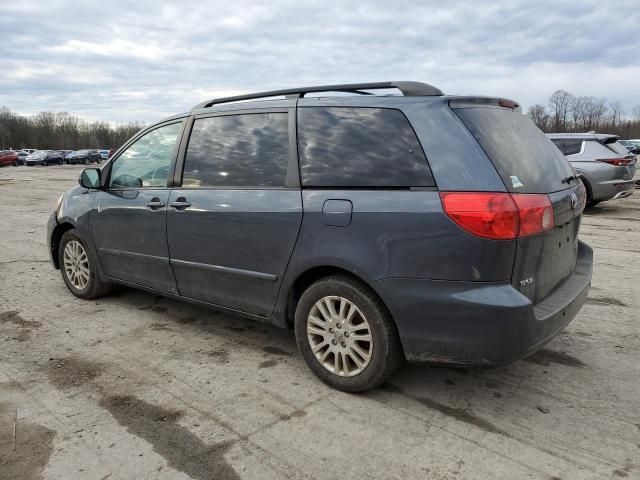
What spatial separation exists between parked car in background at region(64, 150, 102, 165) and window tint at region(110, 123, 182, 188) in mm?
61429

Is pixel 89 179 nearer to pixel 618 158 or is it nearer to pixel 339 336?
pixel 339 336

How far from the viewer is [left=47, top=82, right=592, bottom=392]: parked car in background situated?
268 cm

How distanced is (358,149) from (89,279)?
10.8 ft

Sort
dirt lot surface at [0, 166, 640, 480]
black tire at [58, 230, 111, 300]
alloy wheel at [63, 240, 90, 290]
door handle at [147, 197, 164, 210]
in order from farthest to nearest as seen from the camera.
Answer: alloy wheel at [63, 240, 90, 290]
black tire at [58, 230, 111, 300]
door handle at [147, 197, 164, 210]
dirt lot surface at [0, 166, 640, 480]

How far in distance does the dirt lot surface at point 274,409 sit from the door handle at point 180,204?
105 cm

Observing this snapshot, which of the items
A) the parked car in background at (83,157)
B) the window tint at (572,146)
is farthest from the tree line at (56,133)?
the window tint at (572,146)

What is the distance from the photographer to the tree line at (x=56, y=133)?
3908 inches

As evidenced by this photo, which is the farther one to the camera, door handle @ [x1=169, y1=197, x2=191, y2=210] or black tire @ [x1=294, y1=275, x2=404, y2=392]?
door handle @ [x1=169, y1=197, x2=191, y2=210]

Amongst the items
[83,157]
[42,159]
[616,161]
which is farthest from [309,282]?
[83,157]

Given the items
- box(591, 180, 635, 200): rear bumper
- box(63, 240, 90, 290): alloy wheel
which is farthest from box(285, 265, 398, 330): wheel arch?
box(591, 180, 635, 200): rear bumper

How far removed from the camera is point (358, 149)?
310cm

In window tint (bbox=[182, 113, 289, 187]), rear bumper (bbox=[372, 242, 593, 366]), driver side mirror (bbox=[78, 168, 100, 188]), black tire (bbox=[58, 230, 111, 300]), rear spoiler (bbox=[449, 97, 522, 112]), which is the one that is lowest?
Result: black tire (bbox=[58, 230, 111, 300])

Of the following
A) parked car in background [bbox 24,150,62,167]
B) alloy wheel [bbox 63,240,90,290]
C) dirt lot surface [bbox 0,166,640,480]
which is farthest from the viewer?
parked car in background [bbox 24,150,62,167]

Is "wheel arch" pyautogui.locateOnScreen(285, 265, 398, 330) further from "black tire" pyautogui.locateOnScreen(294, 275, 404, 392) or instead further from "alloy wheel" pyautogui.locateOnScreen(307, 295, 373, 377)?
"alloy wheel" pyautogui.locateOnScreen(307, 295, 373, 377)
